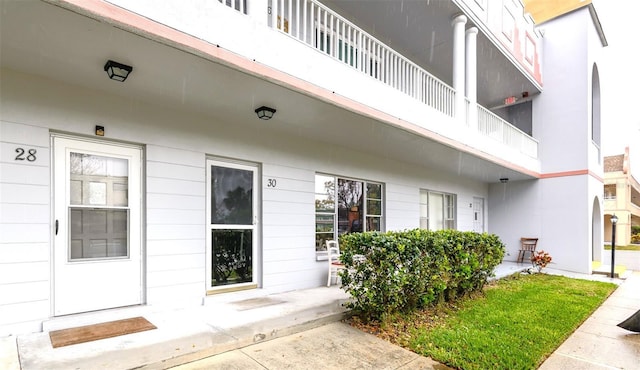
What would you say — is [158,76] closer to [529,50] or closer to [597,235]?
[529,50]

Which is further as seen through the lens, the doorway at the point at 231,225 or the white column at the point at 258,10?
the doorway at the point at 231,225

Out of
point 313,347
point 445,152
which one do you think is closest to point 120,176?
point 313,347

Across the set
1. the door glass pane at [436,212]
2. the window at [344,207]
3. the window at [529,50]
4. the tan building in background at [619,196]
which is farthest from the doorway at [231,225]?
the tan building in background at [619,196]

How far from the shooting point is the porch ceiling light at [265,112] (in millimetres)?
5044

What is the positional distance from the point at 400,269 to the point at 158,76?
361 cm

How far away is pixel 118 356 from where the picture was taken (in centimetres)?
321

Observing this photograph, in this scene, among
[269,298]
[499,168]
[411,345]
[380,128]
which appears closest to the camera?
[411,345]

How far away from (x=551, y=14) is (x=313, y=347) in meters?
12.4

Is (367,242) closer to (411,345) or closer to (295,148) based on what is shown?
(411,345)

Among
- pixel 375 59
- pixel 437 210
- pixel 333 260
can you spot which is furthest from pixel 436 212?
pixel 375 59

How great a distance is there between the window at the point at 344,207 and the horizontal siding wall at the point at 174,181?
0.89ft

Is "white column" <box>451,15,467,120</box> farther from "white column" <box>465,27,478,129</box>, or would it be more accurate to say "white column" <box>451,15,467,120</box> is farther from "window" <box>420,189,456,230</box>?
"window" <box>420,189,456,230</box>

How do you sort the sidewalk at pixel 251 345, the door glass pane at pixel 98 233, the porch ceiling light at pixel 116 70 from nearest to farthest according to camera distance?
the sidewalk at pixel 251 345 → the porch ceiling light at pixel 116 70 → the door glass pane at pixel 98 233

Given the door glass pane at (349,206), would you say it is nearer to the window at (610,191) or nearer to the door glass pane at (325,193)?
the door glass pane at (325,193)
